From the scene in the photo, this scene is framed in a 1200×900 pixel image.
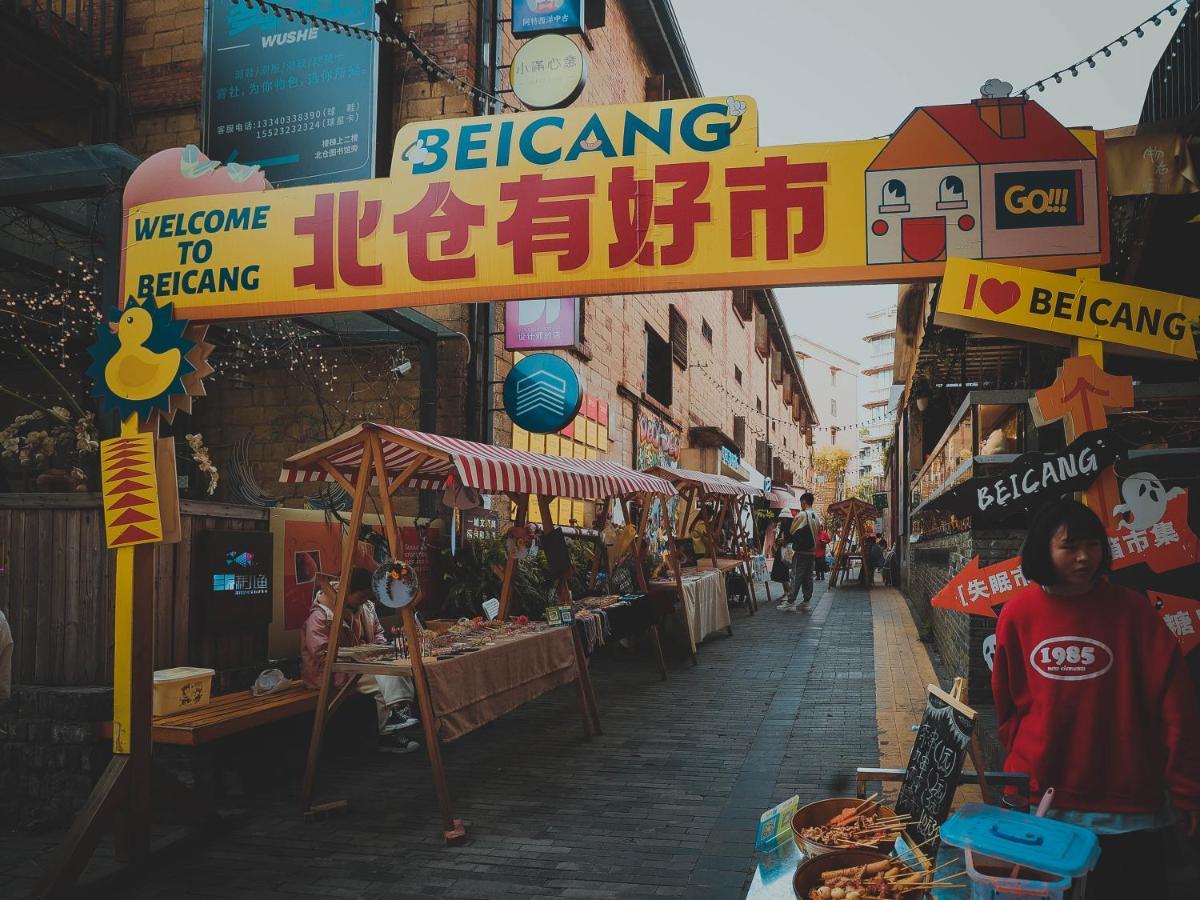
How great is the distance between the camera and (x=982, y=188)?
4.25 meters

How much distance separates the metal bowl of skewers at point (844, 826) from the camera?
3363 millimetres

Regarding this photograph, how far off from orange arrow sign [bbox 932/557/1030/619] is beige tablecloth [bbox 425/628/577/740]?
309 centimetres

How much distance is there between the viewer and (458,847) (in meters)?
5.20

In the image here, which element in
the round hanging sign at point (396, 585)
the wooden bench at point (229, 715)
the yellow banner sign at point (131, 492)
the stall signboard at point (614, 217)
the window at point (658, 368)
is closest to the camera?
the stall signboard at point (614, 217)

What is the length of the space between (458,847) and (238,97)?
9.50m

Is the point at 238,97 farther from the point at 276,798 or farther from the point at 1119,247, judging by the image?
the point at 1119,247

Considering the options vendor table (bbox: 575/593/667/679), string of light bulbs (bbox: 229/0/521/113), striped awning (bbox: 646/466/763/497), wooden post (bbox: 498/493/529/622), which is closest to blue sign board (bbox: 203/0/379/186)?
string of light bulbs (bbox: 229/0/521/113)

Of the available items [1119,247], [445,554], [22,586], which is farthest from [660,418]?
[22,586]

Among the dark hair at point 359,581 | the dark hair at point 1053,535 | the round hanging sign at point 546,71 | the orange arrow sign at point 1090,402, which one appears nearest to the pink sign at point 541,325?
the round hanging sign at point 546,71

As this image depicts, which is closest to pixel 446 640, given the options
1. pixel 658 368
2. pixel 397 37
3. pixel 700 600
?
pixel 700 600

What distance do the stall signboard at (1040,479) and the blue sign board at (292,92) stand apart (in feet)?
27.1

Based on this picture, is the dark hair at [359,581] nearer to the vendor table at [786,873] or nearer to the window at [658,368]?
the vendor table at [786,873]

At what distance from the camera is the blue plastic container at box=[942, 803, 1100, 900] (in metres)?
2.43

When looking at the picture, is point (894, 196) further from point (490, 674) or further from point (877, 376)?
point (877, 376)
